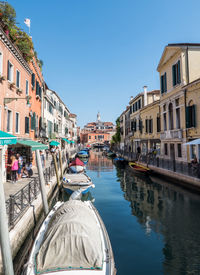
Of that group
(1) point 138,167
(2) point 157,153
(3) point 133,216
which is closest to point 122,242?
(3) point 133,216

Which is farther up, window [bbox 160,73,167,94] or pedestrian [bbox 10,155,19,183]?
window [bbox 160,73,167,94]

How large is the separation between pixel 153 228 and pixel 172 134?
1356cm

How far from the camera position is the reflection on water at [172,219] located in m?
5.88

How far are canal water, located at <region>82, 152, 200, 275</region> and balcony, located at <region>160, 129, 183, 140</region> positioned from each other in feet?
19.0

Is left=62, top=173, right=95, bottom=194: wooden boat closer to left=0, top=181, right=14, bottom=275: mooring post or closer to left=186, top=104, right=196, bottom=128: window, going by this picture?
left=0, top=181, right=14, bottom=275: mooring post

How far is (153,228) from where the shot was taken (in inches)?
323

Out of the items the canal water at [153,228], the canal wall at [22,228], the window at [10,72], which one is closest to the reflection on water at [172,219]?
the canal water at [153,228]

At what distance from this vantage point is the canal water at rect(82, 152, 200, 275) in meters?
5.75

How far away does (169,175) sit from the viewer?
16.8 m

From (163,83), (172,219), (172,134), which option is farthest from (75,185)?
(163,83)

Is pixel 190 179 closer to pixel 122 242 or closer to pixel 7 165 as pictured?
pixel 122 242

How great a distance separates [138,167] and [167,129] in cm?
519

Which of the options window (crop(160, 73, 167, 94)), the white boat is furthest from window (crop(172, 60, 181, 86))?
the white boat

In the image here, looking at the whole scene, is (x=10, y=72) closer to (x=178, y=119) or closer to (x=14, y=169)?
(x=14, y=169)
